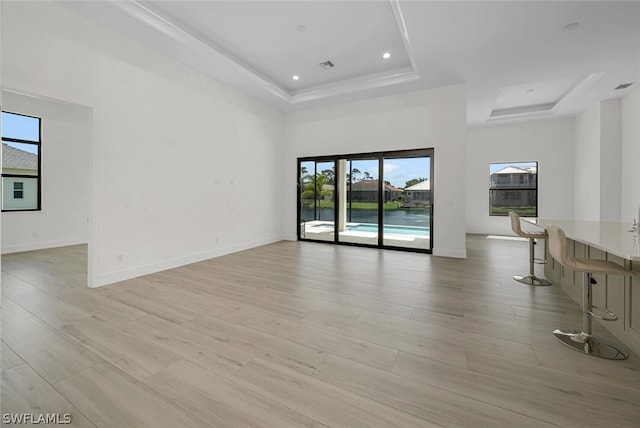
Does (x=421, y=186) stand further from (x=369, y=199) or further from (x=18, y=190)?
(x=18, y=190)

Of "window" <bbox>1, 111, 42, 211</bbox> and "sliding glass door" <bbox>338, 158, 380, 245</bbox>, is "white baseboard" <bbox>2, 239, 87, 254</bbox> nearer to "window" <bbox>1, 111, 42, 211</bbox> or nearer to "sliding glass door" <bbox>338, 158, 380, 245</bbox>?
"window" <bbox>1, 111, 42, 211</bbox>

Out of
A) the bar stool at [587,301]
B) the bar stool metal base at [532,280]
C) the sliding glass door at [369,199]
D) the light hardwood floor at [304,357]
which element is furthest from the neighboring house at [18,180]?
the bar stool metal base at [532,280]

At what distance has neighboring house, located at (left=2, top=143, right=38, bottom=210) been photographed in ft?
19.4

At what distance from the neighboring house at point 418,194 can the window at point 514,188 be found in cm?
376

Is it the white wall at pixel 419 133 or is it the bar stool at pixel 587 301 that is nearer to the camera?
the bar stool at pixel 587 301

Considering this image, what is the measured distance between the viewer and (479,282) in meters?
3.86

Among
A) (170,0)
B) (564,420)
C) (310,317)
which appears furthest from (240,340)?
(170,0)

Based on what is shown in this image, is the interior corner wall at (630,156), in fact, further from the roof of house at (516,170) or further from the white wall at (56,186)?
the white wall at (56,186)

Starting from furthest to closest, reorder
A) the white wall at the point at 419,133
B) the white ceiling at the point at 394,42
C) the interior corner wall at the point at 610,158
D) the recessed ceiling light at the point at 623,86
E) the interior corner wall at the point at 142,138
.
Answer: the interior corner wall at the point at 610,158 → the white wall at the point at 419,133 → the recessed ceiling light at the point at 623,86 → the white ceiling at the point at 394,42 → the interior corner wall at the point at 142,138

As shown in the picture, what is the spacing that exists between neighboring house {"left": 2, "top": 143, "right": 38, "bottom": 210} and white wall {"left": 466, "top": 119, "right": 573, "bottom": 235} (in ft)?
37.2

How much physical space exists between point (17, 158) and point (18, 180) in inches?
18.8

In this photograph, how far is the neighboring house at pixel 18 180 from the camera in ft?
19.4

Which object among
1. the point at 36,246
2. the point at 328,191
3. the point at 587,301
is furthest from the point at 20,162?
the point at 587,301

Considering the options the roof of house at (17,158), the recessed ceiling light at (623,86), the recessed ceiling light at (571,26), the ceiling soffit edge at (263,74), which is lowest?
the roof of house at (17,158)
